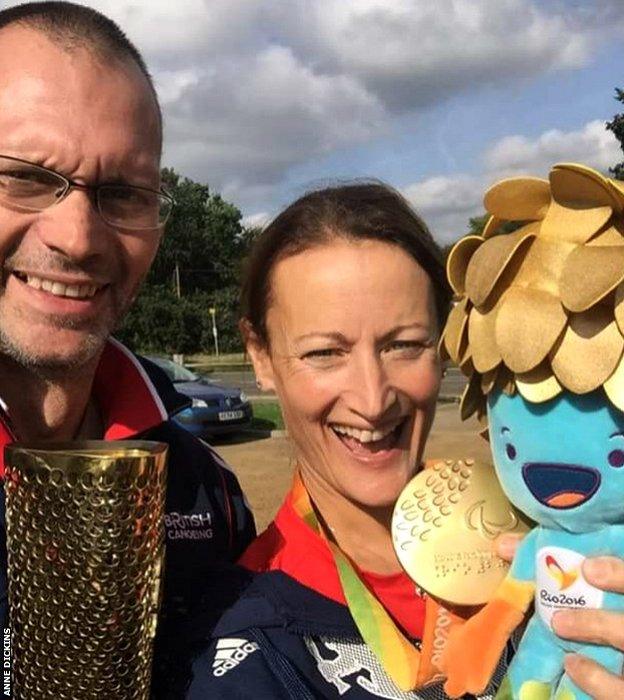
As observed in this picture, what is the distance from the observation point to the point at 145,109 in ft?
6.58

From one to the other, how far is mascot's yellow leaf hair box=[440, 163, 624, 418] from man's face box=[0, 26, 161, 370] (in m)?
0.85

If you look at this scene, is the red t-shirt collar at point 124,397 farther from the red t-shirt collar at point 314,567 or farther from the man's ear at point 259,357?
the red t-shirt collar at point 314,567

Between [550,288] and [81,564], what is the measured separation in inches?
33.6

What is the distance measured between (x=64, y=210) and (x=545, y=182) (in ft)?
3.35

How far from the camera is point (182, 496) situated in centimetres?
219

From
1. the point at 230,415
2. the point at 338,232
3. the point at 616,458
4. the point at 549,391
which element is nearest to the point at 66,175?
the point at 338,232

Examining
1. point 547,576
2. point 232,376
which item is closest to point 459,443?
point 547,576

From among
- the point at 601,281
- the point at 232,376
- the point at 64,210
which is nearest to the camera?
the point at 601,281

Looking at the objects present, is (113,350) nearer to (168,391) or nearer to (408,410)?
(168,391)

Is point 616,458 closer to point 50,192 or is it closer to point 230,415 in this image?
point 50,192

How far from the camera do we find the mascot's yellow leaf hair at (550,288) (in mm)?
1275

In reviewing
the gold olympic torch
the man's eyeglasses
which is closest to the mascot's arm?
the gold olympic torch

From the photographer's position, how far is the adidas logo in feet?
4.89

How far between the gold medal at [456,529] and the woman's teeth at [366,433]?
24cm
